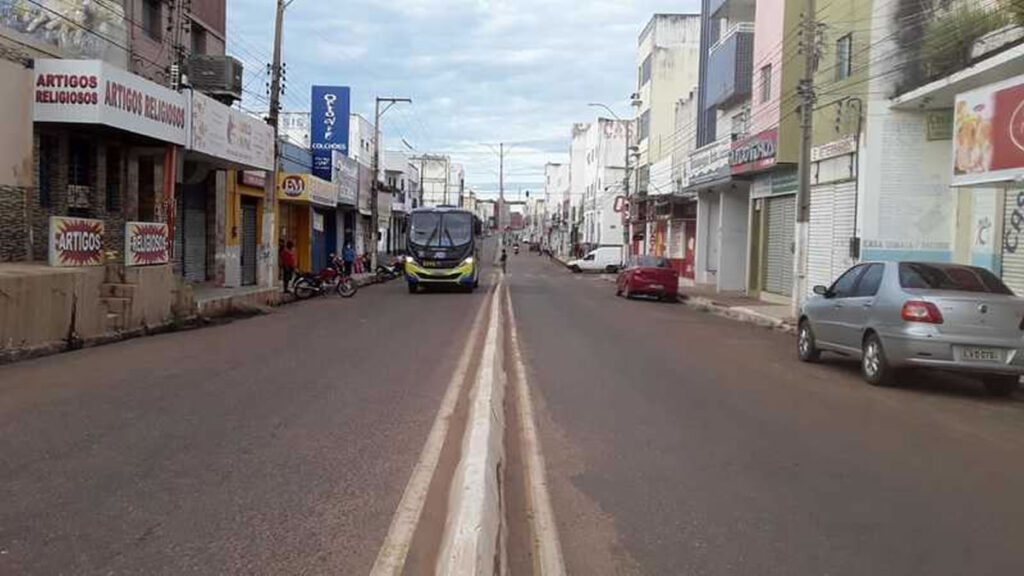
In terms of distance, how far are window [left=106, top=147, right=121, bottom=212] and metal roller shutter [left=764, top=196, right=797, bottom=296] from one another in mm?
18912

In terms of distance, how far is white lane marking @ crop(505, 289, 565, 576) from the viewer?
4.68 metres

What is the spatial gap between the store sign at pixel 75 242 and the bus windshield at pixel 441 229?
1436cm

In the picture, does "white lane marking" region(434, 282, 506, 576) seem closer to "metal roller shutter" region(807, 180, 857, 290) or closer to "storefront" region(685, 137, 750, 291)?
"metal roller shutter" region(807, 180, 857, 290)

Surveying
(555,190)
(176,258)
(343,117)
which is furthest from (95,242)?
(555,190)

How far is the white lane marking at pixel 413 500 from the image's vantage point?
4559 millimetres

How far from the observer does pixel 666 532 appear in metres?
→ 5.18

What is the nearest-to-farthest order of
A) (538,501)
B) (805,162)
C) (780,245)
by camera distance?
(538,501) < (805,162) < (780,245)

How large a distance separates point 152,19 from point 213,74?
2104 mm

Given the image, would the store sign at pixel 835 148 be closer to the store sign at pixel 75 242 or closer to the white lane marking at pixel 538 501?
the white lane marking at pixel 538 501

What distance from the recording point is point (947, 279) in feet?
37.1

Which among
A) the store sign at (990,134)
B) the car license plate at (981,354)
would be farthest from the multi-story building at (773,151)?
the car license plate at (981,354)

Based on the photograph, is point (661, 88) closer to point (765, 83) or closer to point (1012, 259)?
point (765, 83)

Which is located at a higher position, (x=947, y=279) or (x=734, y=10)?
(x=734, y=10)

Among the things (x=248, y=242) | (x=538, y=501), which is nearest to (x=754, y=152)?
(x=248, y=242)
